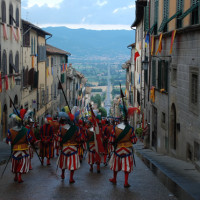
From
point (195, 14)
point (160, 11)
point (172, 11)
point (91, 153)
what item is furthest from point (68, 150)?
point (160, 11)

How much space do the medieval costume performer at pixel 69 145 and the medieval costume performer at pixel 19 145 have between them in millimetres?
853

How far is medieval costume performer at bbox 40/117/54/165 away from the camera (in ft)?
47.9

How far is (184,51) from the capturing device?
1534 cm

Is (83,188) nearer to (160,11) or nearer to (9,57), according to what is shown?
(160,11)

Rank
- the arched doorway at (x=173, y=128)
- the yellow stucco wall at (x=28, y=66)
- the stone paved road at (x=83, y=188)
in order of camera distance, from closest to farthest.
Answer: the stone paved road at (x=83, y=188), the arched doorway at (x=173, y=128), the yellow stucco wall at (x=28, y=66)

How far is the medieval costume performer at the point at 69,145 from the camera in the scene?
11.4 meters

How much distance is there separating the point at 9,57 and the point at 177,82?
14.7 m

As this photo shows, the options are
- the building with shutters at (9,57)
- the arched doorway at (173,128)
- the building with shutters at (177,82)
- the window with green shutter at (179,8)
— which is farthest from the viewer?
the building with shutters at (9,57)

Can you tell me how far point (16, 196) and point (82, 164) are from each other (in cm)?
619

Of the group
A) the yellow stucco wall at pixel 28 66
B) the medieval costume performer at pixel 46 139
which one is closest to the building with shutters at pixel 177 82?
the medieval costume performer at pixel 46 139

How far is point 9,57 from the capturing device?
94.2 feet

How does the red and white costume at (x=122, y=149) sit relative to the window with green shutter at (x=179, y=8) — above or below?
below

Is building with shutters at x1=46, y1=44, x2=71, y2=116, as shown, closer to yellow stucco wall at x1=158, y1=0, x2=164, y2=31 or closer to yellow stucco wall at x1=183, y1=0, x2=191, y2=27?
yellow stucco wall at x1=158, y1=0, x2=164, y2=31

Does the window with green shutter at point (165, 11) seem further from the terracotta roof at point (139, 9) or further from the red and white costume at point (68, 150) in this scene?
the terracotta roof at point (139, 9)
